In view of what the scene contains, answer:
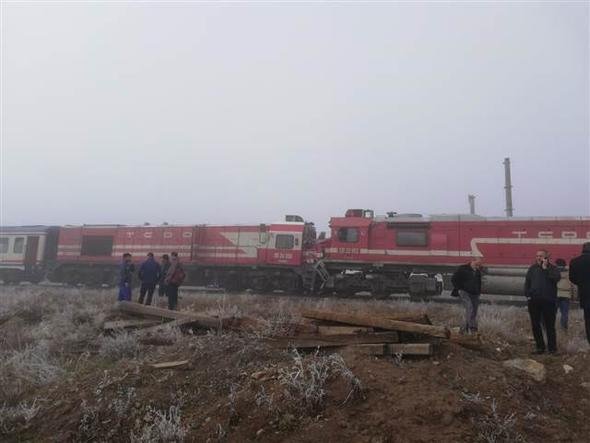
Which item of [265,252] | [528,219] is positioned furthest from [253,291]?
[528,219]

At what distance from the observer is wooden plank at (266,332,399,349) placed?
5898 millimetres

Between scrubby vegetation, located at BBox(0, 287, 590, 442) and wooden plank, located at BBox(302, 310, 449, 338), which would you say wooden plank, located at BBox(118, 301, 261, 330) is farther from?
wooden plank, located at BBox(302, 310, 449, 338)

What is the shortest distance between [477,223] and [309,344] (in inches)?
571

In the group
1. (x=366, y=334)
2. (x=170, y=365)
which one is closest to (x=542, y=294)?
(x=366, y=334)

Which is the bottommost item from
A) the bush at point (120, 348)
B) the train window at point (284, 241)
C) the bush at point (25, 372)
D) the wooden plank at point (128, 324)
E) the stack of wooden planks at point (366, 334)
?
the bush at point (25, 372)

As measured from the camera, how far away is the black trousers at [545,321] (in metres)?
7.10

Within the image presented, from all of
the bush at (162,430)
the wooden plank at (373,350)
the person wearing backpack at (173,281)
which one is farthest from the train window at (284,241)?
the bush at (162,430)

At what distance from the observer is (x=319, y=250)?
21.3 meters

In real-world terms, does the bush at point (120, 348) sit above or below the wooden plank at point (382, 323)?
below

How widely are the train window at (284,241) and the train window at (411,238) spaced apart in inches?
192

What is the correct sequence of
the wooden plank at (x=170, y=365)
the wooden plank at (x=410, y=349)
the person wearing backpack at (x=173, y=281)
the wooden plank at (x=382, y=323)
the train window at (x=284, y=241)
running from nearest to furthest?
the wooden plank at (x=410, y=349) → the wooden plank at (x=382, y=323) → the wooden plank at (x=170, y=365) → the person wearing backpack at (x=173, y=281) → the train window at (x=284, y=241)

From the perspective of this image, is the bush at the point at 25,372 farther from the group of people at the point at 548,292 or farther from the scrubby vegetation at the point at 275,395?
the group of people at the point at 548,292

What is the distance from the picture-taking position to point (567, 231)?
17656mm

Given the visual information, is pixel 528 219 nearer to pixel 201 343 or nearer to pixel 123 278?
pixel 123 278
